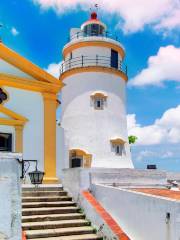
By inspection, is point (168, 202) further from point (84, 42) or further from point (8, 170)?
point (84, 42)

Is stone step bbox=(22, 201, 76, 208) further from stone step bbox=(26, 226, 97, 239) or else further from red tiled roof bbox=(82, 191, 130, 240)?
stone step bbox=(26, 226, 97, 239)

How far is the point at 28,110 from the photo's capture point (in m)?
17.3

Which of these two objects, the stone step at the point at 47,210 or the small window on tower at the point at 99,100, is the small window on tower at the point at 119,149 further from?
the stone step at the point at 47,210

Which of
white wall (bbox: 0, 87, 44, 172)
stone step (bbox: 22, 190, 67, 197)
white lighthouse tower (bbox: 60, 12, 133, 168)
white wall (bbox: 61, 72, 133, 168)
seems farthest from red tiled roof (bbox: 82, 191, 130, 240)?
white wall (bbox: 61, 72, 133, 168)

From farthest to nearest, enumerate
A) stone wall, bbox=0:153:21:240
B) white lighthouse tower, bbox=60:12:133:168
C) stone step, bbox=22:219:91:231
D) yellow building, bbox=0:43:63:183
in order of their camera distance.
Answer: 1. white lighthouse tower, bbox=60:12:133:168
2. yellow building, bbox=0:43:63:183
3. stone step, bbox=22:219:91:231
4. stone wall, bbox=0:153:21:240

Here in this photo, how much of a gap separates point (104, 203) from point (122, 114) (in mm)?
11138

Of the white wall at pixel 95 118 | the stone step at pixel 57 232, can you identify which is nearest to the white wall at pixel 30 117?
the white wall at pixel 95 118

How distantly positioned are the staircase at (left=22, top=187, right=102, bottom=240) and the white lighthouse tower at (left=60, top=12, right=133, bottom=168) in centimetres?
746

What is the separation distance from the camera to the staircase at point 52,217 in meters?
10.8

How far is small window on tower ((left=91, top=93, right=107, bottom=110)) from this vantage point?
22.1 m

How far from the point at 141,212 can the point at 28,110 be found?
908 cm

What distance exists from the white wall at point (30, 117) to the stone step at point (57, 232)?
6179 millimetres

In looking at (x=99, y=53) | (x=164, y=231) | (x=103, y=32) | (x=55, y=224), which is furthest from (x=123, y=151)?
(x=164, y=231)

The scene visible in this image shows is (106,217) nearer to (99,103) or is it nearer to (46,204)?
(46,204)
